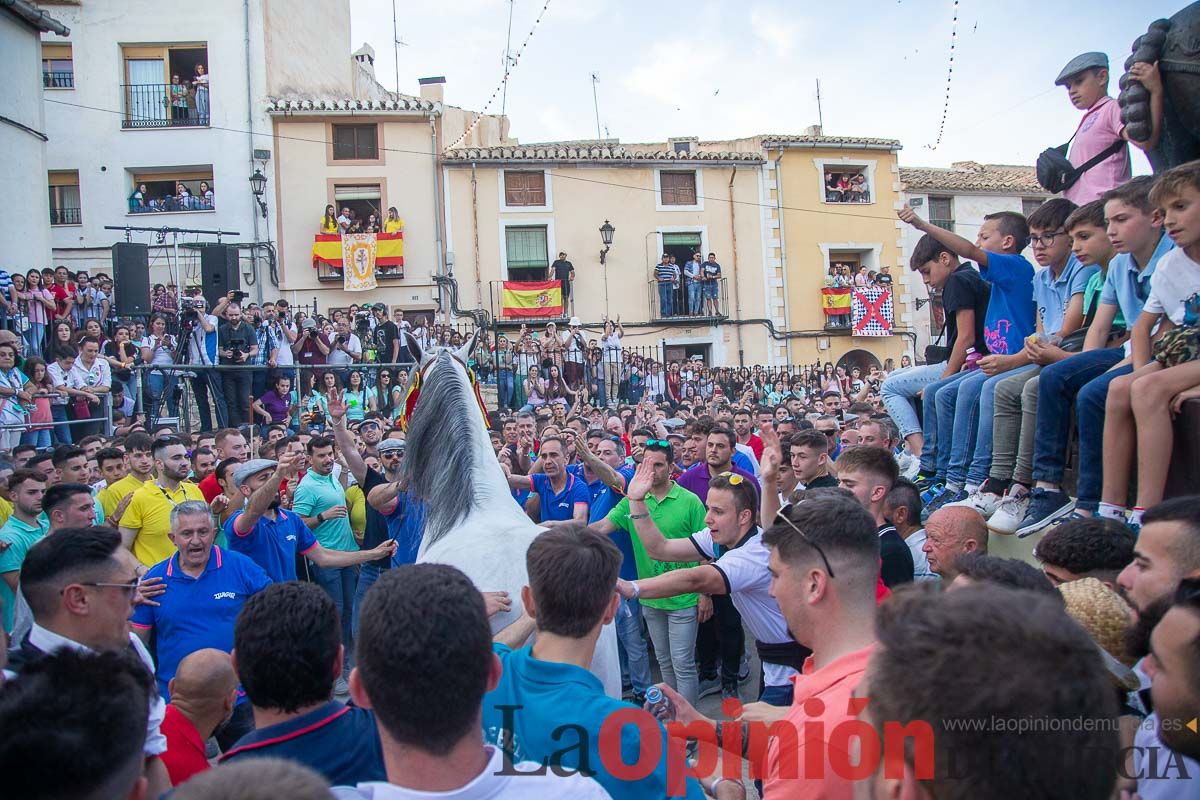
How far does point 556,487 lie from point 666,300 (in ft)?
61.4

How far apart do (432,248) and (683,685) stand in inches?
765

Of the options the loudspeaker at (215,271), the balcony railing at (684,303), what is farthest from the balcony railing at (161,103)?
the balcony railing at (684,303)

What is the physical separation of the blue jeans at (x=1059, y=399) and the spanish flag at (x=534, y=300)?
20228 millimetres

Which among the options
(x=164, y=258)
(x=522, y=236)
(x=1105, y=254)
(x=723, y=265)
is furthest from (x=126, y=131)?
(x=1105, y=254)

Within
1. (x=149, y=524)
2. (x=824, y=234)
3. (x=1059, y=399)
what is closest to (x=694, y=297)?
(x=824, y=234)

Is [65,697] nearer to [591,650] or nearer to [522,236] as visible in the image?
[591,650]

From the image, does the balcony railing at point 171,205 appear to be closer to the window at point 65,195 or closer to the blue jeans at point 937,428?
the window at point 65,195

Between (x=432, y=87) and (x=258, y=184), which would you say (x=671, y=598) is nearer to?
(x=258, y=184)

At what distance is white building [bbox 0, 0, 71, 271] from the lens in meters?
14.2

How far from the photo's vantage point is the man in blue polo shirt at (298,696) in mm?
2164

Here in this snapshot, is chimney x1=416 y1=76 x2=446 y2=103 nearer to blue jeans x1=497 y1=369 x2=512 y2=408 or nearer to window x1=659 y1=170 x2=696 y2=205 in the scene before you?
window x1=659 y1=170 x2=696 y2=205

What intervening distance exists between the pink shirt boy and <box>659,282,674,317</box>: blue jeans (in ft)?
65.3

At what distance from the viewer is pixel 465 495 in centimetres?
410

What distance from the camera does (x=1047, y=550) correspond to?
9.71 ft
